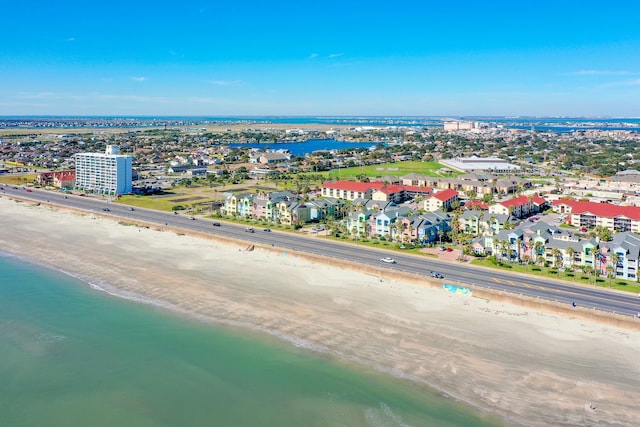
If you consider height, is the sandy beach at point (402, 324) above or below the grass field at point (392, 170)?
below

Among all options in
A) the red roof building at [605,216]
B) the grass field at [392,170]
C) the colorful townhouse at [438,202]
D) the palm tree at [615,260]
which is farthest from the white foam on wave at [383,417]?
the grass field at [392,170]

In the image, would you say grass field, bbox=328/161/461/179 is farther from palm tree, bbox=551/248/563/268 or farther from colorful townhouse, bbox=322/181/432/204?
palm tree, bbox=551/248/563/268

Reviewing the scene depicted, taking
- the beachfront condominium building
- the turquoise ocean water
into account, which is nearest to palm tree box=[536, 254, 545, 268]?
the turquoise ocean water

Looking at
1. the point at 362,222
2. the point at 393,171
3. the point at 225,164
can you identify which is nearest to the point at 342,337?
the point at 362,222

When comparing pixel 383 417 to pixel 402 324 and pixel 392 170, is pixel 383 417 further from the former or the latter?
pixel 392 170

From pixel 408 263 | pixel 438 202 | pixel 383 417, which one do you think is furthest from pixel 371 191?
pixel 383 417

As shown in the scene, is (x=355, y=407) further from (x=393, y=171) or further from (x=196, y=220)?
(x=393, y=171)

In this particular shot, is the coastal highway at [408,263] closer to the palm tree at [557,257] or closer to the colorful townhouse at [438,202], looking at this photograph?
the palm tree at [557,257]
